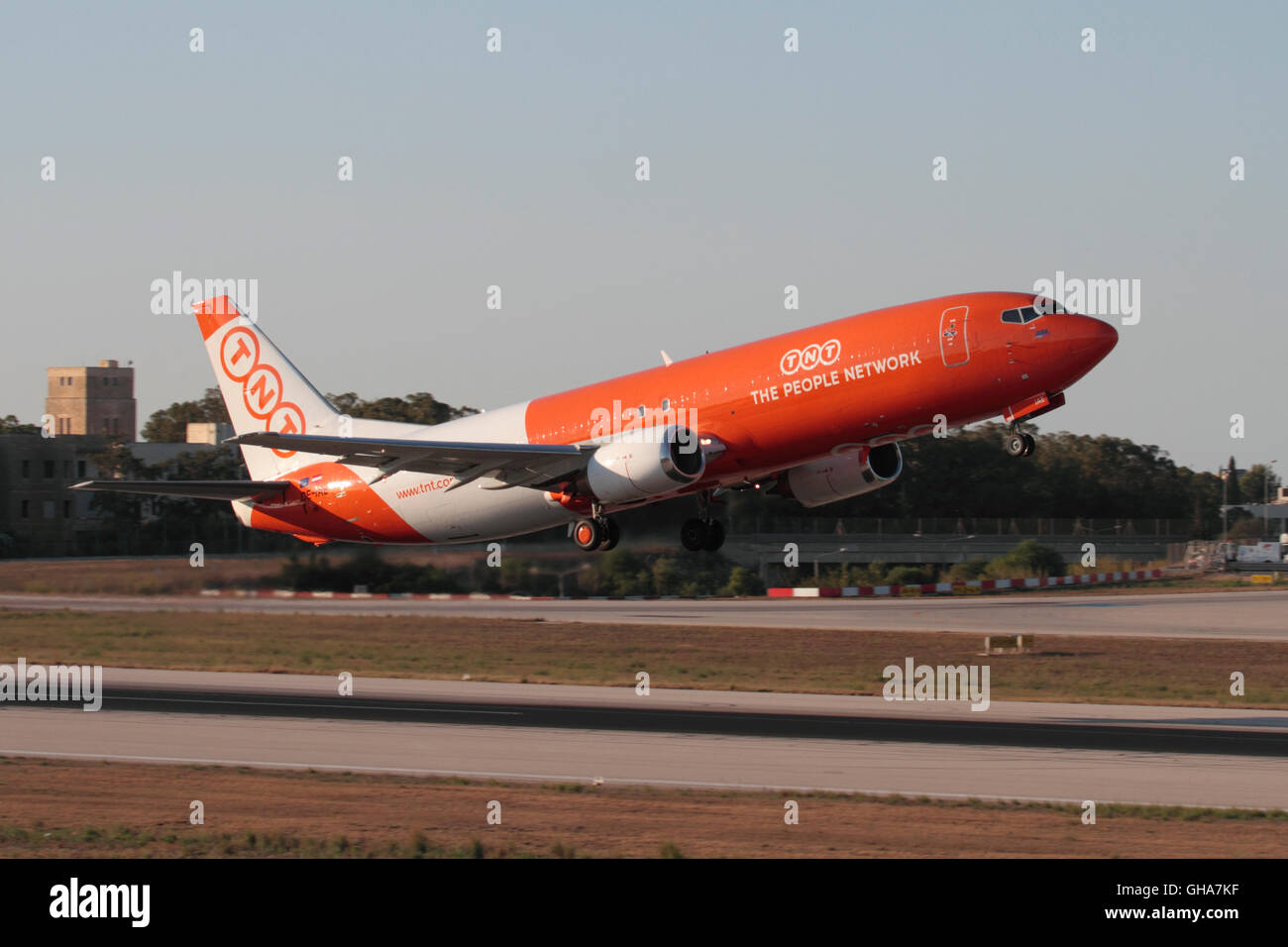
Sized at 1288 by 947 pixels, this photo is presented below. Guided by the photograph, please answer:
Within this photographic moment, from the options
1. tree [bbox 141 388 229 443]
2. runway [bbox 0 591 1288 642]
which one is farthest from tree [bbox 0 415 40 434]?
runway [bbox 0 591 1288 642]

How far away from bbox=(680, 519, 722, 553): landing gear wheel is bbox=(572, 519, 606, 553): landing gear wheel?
3.59 m

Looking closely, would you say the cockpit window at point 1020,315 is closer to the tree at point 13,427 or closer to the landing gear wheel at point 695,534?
the landing gear wheel at point 695,534

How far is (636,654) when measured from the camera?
59281mm

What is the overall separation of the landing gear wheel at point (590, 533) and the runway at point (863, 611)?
27156 mm

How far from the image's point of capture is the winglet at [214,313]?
1997 inches

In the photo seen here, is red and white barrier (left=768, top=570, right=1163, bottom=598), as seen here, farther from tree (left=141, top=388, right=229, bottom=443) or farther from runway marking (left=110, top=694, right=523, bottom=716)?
tree (left=141, top=388, right=229, bottom=443)

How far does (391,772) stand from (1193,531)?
93072 mm

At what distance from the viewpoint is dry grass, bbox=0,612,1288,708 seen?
168ft

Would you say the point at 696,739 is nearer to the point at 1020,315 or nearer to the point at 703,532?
the point at 703,532

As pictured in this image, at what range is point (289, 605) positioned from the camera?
69.8 m

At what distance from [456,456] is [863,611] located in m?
44.6

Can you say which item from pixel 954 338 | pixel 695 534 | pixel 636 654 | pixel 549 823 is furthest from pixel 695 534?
pixel 636 654
